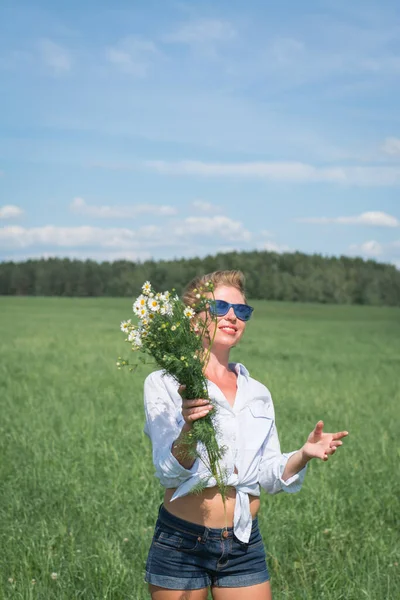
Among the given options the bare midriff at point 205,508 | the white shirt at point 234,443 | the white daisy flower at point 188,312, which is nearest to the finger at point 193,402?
the white shirt at point 234,443

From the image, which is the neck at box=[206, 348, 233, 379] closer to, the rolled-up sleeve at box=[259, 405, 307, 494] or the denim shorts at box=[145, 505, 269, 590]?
the rolled-up sleeve at box=[259, 405, 307, 494]

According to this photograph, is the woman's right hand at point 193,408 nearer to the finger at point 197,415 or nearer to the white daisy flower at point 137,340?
the finger at point 197,415

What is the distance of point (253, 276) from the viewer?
72250 mm

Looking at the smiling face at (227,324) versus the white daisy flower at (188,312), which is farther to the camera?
the smiling face at (227,324)

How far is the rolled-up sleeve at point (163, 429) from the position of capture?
3.41 m

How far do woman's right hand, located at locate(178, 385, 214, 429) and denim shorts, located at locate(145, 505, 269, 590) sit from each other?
20.2 inches

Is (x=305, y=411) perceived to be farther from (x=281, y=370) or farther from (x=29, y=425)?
(x=281, y=370)

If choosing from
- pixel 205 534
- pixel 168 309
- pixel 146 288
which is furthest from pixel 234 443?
pixel 146 288

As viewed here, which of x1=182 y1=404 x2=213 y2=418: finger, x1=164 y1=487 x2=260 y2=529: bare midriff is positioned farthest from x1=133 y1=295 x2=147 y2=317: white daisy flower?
x1=164 y1=487 x2=260 y2=529: bare midriff

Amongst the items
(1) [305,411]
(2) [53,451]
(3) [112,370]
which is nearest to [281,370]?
(3) [112,370]

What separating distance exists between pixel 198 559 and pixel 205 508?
0.71ft

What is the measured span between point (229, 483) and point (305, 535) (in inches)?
114

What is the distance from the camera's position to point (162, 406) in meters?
3.55

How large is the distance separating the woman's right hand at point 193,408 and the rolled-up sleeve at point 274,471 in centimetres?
56
